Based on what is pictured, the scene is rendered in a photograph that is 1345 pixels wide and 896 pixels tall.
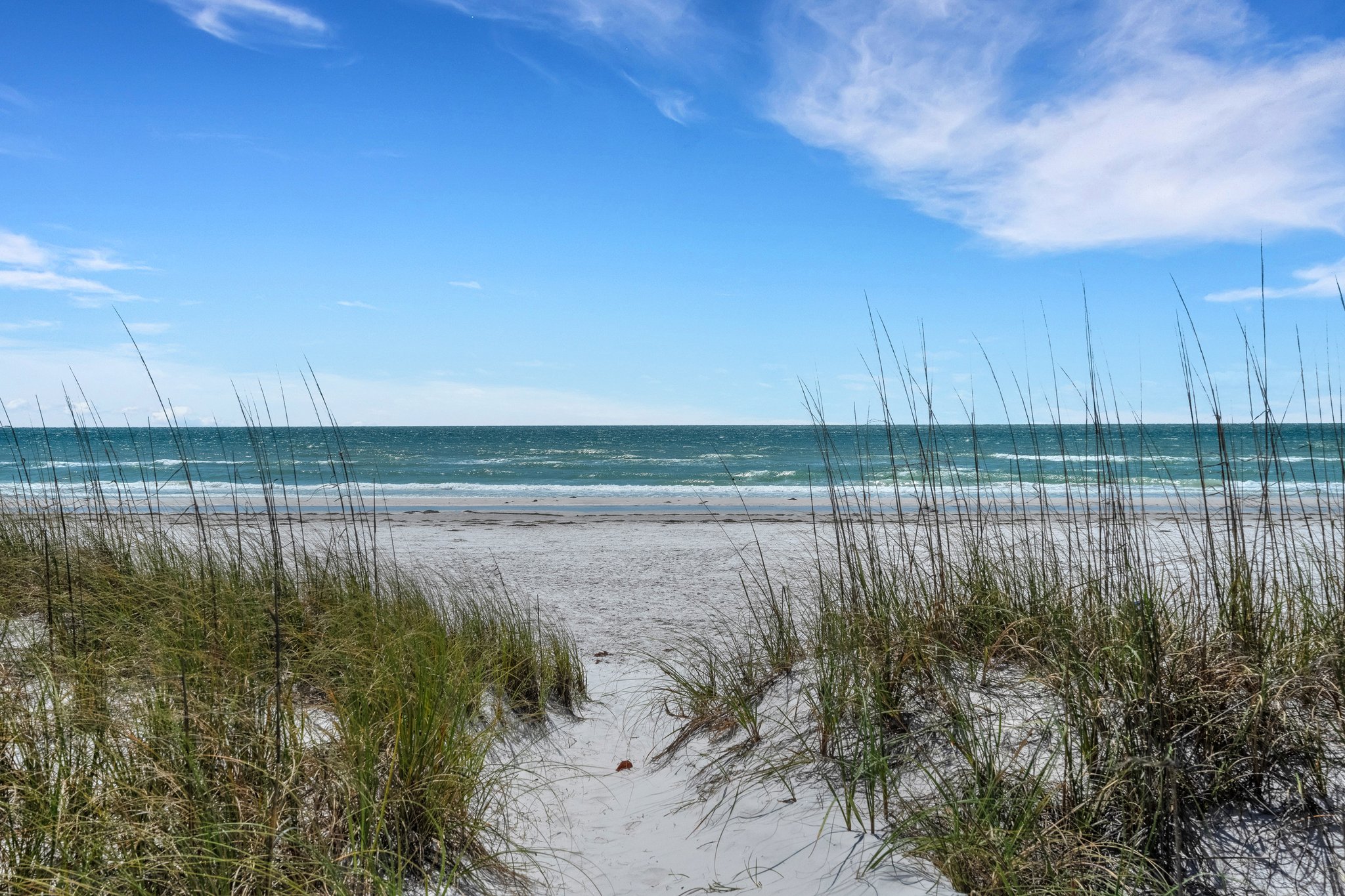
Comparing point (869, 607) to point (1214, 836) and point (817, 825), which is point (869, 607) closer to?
point (817, 825)

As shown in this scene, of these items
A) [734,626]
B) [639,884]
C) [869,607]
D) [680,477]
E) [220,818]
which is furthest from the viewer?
[680,477]

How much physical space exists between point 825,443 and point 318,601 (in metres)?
2.60

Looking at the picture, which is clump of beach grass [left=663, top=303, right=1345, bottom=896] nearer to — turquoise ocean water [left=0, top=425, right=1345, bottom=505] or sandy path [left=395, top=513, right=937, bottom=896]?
sandy path [left=395, top=513, right=937, bottom=896]

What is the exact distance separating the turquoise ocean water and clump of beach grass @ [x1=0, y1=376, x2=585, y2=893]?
3.45 feet

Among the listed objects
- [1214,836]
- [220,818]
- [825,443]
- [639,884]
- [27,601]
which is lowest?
[639,884]

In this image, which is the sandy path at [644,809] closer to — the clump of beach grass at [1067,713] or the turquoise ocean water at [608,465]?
the clump of beach grass at [1067,713]

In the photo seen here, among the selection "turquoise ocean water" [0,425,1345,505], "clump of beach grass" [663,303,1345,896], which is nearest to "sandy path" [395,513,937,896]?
"clump of beach grass" [663,303,1345,896]

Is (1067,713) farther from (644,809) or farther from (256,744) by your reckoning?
(256,744)

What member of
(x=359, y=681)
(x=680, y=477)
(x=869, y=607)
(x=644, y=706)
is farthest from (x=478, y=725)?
(x=680, y=477)

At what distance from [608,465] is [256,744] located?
25.5 meters

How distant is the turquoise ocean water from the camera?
21.9ft

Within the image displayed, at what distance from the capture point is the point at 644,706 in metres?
3.87

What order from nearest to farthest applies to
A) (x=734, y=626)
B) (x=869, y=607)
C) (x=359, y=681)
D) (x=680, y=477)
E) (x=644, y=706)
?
(x=359, y=681) → (x=869, y=607) → (x=644, y=706) → (x=734, y=626) → (x=680, y=477)

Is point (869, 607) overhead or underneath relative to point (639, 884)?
overhead
